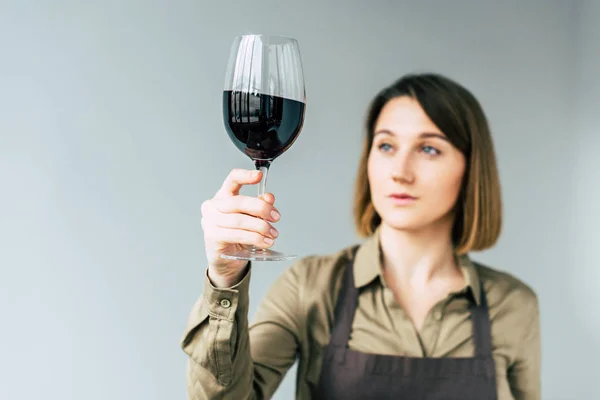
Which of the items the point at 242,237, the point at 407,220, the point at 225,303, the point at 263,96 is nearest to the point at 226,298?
the point at 225,303

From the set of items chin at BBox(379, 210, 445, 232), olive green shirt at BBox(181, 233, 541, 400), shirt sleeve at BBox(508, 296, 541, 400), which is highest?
chin at BBox(379, 210, 445, 232)

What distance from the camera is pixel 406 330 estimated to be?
176 cm

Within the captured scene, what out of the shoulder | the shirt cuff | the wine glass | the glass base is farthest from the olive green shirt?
the wine glass

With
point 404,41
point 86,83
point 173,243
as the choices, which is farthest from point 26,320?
point 404,41

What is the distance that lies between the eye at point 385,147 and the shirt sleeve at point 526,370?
586mm

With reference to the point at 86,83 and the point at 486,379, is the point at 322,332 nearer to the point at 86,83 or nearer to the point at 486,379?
the point at 486,379

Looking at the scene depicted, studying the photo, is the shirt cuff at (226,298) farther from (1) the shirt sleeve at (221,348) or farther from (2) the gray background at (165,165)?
(2) the gray background at (165,165)

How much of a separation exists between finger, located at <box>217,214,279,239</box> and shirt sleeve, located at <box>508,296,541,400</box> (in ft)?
3.59

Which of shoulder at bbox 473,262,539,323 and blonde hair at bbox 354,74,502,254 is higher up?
blonde hair at bbox 354,74,502,254

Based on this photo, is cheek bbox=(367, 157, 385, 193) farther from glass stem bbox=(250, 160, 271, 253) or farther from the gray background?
glass stem bbox=(250, 160, 271, 253)

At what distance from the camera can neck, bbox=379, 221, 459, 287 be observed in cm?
188

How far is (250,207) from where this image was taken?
39.4 inches

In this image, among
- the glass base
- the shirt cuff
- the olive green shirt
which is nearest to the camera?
the glass base

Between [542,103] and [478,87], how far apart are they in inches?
11.3
